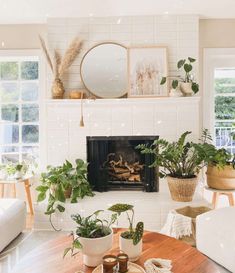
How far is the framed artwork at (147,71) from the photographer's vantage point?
3.77 metres

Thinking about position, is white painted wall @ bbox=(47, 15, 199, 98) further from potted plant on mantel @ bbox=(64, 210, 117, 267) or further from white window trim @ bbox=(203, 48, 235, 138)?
potted plant on mantel @ bbox=(64, 210, 117, 267)

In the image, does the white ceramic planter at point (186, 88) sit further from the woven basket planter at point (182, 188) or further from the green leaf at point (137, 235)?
the green leaf at point (137, 235)

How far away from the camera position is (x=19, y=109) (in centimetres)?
423

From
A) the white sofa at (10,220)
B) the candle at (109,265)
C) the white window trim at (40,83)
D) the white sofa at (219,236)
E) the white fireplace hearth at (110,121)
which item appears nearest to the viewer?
the candle at (109,265)

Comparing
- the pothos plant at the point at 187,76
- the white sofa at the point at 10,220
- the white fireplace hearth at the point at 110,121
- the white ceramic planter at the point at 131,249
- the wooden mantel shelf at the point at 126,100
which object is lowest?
the white sofa at the point at 10,220

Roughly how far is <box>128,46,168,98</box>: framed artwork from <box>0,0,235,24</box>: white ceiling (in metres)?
0.43

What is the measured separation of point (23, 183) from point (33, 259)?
248 cm

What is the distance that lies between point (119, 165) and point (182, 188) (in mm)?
900

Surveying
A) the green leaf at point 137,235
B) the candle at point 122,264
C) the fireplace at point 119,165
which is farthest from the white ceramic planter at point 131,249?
the fireplace at point 119,165

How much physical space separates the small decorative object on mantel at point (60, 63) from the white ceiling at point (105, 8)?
0.31 meters

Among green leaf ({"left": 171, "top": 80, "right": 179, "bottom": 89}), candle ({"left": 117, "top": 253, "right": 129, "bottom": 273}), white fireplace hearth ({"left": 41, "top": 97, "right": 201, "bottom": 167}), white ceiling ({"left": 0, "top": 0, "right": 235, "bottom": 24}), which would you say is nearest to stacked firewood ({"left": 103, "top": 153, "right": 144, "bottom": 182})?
white fireplace hearth ({"left": 41, "top": 97, "right": 201, "bottom": 167})

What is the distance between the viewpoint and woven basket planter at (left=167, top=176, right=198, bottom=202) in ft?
10.9

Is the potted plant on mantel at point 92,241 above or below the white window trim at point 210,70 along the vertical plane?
below

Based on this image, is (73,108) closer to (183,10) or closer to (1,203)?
(1,203)
